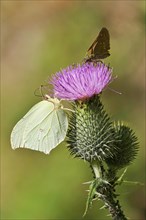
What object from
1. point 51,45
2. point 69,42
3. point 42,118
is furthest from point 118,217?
point 51,45

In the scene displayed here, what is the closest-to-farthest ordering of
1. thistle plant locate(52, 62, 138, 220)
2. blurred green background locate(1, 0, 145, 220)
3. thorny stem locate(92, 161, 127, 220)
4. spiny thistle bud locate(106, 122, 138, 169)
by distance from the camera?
thorny stem locate(92, 161, 127, 220)
thistle plant locate(52, 62, 138, 220)
spiny thistle bud locate(106, 122, 138, 169)
blurred green background locate(1, 0, 145, 220)

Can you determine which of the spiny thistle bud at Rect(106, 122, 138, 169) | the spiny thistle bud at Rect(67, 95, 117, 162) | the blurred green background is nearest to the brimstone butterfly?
the spiny thistle bud at Rect(67, 95, 117, 162)

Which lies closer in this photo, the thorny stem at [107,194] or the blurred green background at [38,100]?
the thorny stem at [107,194]

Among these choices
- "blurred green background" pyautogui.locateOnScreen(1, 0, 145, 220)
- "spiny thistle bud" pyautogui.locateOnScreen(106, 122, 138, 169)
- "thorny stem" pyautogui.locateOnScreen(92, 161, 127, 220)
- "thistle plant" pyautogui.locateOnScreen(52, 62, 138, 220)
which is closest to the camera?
"thorny stem" pyautogui.locateOnScreen(92, 161, 127, 220)

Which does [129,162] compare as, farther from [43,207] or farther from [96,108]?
[43,207]

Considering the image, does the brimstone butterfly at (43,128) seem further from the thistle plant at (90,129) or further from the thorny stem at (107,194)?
the thorny stem at (107,194)

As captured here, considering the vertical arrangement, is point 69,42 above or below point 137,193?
above

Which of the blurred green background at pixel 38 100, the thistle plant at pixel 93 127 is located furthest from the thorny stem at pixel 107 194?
the blurred green background at pixel 38 100

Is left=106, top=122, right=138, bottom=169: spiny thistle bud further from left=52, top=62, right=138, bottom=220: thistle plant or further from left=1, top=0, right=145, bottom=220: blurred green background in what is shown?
left=1, top=0, right=145, bottom=220: blurred green background
